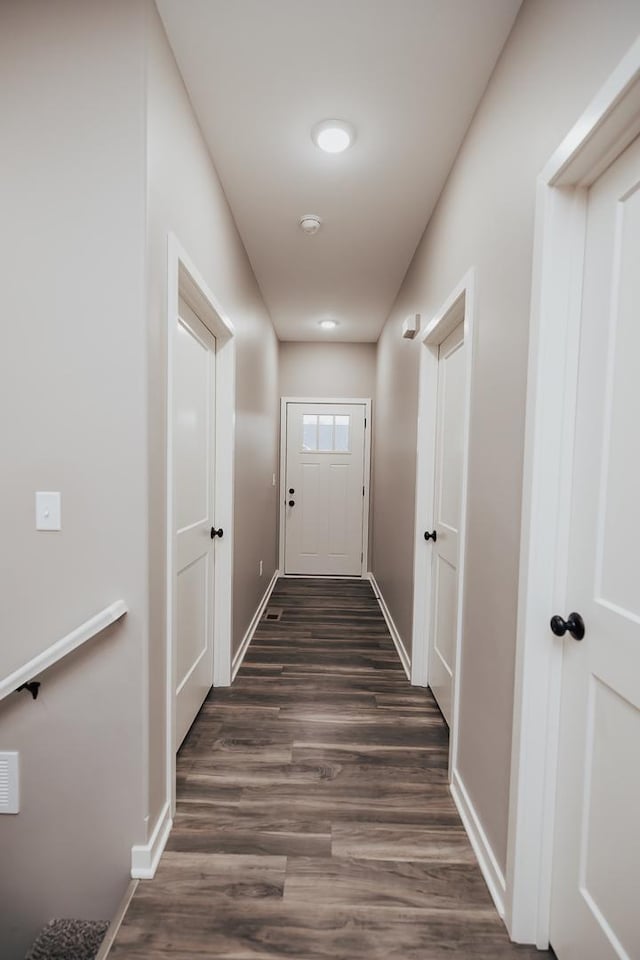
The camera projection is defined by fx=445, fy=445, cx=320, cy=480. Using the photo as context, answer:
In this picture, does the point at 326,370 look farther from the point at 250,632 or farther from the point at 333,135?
the point at 333,135

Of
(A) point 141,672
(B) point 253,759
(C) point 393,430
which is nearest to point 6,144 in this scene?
(A) point 141,672

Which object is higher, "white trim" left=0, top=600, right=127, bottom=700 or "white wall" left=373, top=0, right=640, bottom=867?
"white wall" left=373, top=0, right=640, bottom=867

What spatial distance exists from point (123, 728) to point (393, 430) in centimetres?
284

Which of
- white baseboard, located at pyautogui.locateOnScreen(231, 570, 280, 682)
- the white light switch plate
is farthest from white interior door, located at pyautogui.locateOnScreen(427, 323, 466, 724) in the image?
the white light switch plate

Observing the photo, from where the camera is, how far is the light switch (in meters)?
1.35

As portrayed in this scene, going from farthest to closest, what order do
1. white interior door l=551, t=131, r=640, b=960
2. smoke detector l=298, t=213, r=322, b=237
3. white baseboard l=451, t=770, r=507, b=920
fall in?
smoke detector l=298, t=213, r=322, b=237, white baseboard l=451, t=770, r=507, b=920, white interior door l=551, t=131, r=640, b=960

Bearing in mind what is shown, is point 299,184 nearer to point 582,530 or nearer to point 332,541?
point 582,530

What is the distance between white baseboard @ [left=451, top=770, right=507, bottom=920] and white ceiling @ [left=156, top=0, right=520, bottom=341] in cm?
255

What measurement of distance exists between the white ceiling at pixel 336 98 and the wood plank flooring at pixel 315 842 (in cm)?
264

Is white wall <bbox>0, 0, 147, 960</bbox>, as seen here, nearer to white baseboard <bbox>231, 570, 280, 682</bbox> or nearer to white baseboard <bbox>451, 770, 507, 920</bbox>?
white baseboard <bbox>451, 770, 507, 920</bbox>

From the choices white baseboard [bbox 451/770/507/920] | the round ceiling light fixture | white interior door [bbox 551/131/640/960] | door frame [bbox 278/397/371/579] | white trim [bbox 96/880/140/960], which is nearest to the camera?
white interior door [bbox 551/131/640/960]

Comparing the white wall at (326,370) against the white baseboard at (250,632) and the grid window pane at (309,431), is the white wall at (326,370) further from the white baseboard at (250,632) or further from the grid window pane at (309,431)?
the white baseboard at (250,632)

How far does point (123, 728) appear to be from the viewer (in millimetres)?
1360

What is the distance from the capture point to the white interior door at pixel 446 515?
6.93ft
